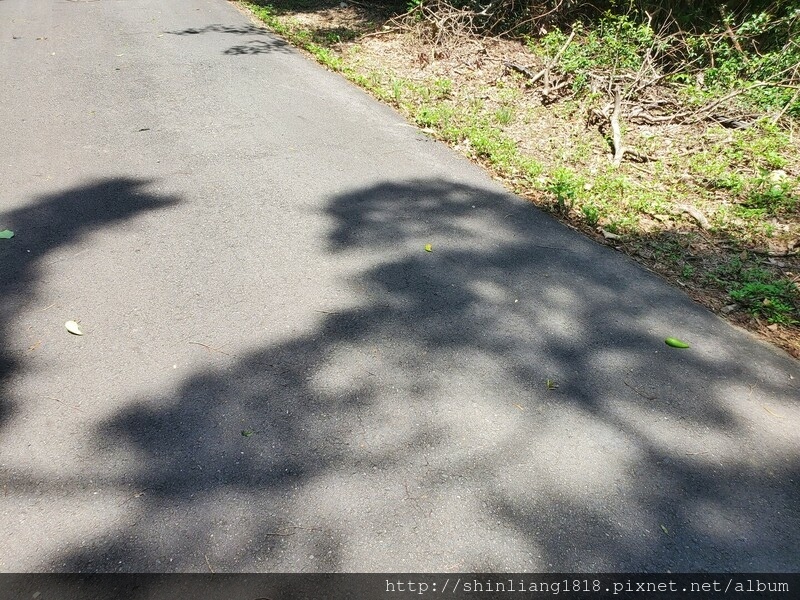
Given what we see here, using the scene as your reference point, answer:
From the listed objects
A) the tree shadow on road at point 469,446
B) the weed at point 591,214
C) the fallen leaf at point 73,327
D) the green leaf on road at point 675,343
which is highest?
the weed at point 591,214

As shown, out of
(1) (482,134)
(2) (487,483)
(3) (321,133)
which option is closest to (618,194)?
(1) (482,134)

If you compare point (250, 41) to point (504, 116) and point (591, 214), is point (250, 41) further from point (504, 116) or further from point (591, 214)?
point (591, 214)

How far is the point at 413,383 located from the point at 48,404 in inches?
66.2

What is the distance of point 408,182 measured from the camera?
5.21m

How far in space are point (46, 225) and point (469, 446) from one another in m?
3.32

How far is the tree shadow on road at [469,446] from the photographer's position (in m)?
2.24

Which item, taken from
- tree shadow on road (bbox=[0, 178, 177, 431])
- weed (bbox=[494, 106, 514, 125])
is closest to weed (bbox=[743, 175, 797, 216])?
weed (bbox=[494, 106, 514, 125])

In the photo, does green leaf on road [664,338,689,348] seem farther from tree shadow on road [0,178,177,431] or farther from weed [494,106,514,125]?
weed [494,106,514,125]

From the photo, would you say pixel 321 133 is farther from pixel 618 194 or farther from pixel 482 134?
pixel 618 194

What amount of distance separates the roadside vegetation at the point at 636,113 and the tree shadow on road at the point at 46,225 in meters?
3.09

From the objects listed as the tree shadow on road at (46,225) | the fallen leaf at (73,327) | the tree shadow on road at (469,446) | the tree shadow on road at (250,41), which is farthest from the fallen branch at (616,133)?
the tree shadow on road at (250,41)

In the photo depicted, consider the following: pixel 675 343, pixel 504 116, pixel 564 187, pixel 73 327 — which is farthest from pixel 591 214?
pixel 73 327

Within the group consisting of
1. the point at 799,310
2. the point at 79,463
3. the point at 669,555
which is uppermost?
the point at 799,310

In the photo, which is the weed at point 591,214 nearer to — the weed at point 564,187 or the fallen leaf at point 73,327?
the weed at point 564,187
